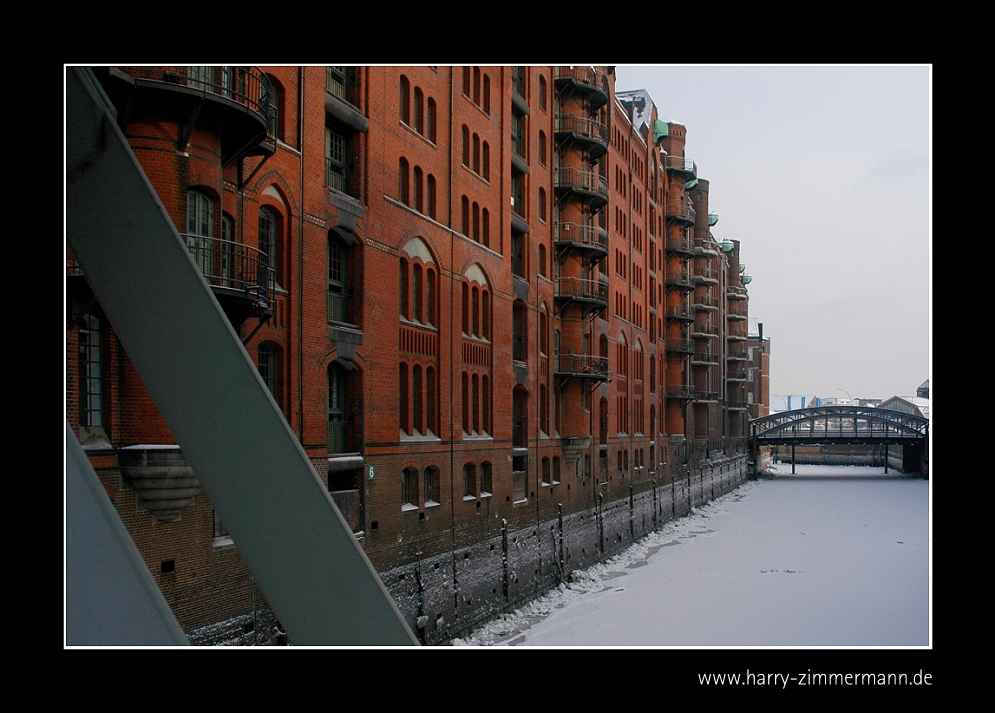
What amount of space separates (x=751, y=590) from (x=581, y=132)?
1606 centimetres

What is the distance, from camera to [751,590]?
29.1 metres

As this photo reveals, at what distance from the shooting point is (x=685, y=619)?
2430cm

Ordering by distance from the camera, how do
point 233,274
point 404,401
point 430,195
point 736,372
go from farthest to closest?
point 736,372 < point 430,195 < point 404,401 < point 233,274

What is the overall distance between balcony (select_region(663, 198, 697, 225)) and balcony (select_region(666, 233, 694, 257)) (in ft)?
3.35

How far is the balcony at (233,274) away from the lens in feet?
40.9

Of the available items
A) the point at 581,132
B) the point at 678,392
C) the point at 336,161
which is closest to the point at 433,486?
the point at 336,161

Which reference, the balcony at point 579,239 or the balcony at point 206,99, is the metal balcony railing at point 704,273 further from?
the balcony at point 206,99

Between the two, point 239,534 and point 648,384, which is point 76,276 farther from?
point 648,384

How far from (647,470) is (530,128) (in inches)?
832

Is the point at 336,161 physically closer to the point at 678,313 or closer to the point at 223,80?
the point at 223,80

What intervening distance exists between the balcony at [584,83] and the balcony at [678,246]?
2222 centimetres

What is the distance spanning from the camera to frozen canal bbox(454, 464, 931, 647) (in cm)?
2203

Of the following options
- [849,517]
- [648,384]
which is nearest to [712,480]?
[849,517]

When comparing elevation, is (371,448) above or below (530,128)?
below
